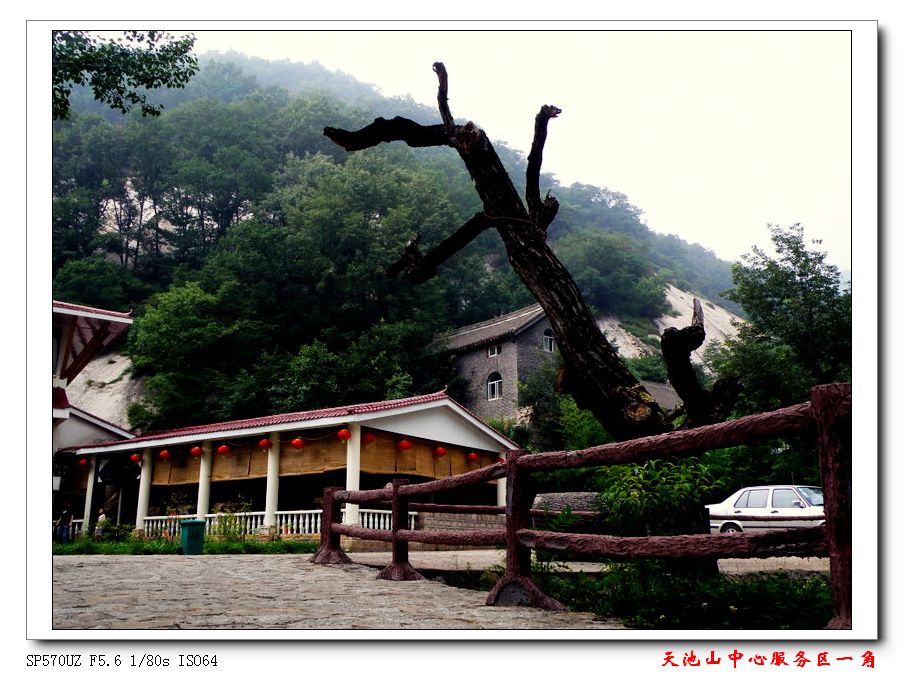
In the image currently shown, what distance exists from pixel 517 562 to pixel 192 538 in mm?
6512

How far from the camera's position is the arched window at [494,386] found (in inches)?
1013

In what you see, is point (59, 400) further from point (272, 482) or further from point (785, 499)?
point (785, 499)

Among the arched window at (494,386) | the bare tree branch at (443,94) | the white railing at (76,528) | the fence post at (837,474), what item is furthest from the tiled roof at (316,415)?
the arched window at (494,386)

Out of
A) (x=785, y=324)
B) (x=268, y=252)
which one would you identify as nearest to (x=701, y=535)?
(x=785, y=324)

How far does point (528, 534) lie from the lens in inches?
156

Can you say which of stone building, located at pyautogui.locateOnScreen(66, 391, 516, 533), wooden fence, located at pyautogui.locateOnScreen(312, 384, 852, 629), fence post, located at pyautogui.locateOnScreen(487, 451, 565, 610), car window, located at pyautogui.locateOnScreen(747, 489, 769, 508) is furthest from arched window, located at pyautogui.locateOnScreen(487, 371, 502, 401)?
fence post, located at pyautogui.locateOnScreen(487, 451, 565, 610)

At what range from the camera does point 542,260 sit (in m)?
5.07

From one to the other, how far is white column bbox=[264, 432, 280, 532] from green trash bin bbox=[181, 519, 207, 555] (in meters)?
3.43

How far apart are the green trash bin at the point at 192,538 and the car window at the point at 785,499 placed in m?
8.80

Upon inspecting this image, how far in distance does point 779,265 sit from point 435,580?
461 inches

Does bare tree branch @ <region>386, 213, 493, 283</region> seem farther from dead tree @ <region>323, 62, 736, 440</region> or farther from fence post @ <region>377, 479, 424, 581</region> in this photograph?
fence post @ <region>377, 479, 424, 581</region>

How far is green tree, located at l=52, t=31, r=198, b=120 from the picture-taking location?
5.57 meters
